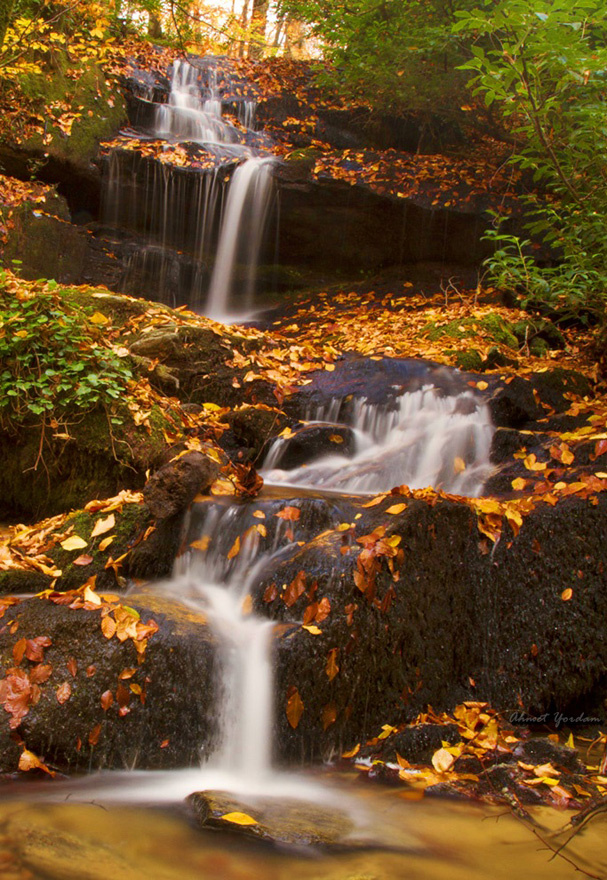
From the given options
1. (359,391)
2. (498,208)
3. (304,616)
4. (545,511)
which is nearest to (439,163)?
(498,208)

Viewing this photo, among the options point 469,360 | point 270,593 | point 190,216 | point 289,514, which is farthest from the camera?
point 190,216

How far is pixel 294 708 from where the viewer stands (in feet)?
9.76

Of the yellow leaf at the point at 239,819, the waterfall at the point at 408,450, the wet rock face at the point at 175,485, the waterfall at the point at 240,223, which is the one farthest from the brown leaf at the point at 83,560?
the waterfall at the point at 240,223

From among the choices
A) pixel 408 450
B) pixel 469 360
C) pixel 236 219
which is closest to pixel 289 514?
pixel 408 450

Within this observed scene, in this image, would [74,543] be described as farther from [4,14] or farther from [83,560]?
[4,14]

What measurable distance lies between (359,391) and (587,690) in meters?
3.70

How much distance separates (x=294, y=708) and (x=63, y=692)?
104cm

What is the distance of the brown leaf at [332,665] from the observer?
3039 millimetres

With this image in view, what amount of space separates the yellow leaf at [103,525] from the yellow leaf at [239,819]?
1.95m

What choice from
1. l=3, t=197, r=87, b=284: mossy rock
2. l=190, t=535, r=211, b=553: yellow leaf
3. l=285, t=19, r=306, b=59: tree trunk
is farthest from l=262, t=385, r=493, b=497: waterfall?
l=285, t=19, r=306, b=59: tree trunk

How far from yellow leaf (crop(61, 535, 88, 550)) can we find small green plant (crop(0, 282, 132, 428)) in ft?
4.24

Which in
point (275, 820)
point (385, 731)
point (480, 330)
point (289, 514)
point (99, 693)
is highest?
point (480, 330)

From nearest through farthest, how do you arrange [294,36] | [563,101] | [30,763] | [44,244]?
1. [30,763]
2. [563,101]
3. [44,244]
4. [294,36]

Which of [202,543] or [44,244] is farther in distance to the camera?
[44,244]
